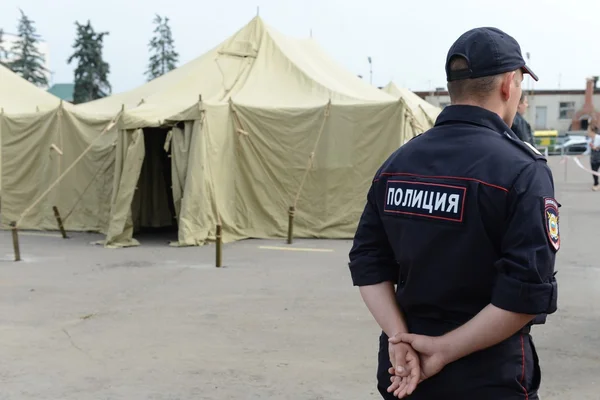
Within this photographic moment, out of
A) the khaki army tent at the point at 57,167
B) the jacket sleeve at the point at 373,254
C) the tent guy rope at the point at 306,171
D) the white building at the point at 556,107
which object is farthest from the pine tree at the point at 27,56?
the jacket sleeve at the point at 373,254

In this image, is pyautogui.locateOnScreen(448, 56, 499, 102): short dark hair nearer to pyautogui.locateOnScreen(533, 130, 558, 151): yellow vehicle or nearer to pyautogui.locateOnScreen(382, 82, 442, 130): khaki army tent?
pyautogui.locateOnScreen(382, 82, 442, 130): khaki army tent

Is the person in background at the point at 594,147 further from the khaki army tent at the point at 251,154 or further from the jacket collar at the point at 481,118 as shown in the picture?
the jacket collar at the point at 481,118

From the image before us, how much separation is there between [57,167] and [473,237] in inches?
480

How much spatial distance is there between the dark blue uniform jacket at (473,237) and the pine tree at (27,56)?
57486 millimetres

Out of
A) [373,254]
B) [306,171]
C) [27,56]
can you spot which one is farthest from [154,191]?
[27,56]

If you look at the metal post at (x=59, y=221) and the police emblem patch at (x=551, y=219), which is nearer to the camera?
the police emblem patch at (x=551, y=219)

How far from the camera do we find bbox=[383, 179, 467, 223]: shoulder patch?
1.91m

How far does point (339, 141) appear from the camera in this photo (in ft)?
39.3

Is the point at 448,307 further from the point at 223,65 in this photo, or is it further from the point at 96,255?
the point at 223,65

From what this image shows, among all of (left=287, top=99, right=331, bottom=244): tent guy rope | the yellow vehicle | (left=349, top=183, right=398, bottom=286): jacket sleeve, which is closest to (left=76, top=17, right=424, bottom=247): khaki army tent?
(left=287, top=99, right=331, bottom=244): tent guy rope

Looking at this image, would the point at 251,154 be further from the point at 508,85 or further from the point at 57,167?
the point at 508,85

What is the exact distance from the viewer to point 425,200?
1.98 meters

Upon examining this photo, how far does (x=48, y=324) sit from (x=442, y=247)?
5.43 meters

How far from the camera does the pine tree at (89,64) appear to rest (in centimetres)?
5209
